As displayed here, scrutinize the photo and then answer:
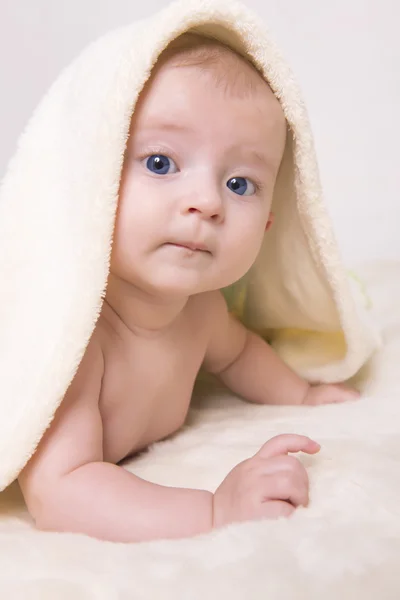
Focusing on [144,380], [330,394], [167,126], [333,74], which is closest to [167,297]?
[144,380]

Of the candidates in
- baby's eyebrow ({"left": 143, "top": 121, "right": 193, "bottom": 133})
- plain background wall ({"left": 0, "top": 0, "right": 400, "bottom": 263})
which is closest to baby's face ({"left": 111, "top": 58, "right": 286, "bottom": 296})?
baby's eyebrow ({"left": 143, "top": 121, "right": 193, "bottom": 133})

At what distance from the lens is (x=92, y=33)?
5.70 ft

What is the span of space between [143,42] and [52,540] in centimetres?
50

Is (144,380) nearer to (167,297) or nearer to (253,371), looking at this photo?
(167,297)

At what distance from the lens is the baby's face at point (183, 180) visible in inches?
30.0

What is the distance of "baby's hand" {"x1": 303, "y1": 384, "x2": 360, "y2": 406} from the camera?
3.41 ft

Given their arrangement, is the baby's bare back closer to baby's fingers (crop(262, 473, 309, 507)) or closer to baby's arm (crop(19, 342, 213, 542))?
baby's arm (crop(19, 342, 213, 542))

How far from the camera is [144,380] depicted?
89cm

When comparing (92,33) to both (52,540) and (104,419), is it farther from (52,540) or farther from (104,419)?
(52,540)

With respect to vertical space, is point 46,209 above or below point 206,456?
above

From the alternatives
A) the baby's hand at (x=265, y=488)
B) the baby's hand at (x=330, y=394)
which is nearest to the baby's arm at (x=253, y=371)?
the baby's hand at (x=330, y=394)

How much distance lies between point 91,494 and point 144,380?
0.67 feet

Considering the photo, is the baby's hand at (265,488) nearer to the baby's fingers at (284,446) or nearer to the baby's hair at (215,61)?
the baby's fingers at (284,446)

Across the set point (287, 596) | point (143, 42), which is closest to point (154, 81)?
point (143, 42)
